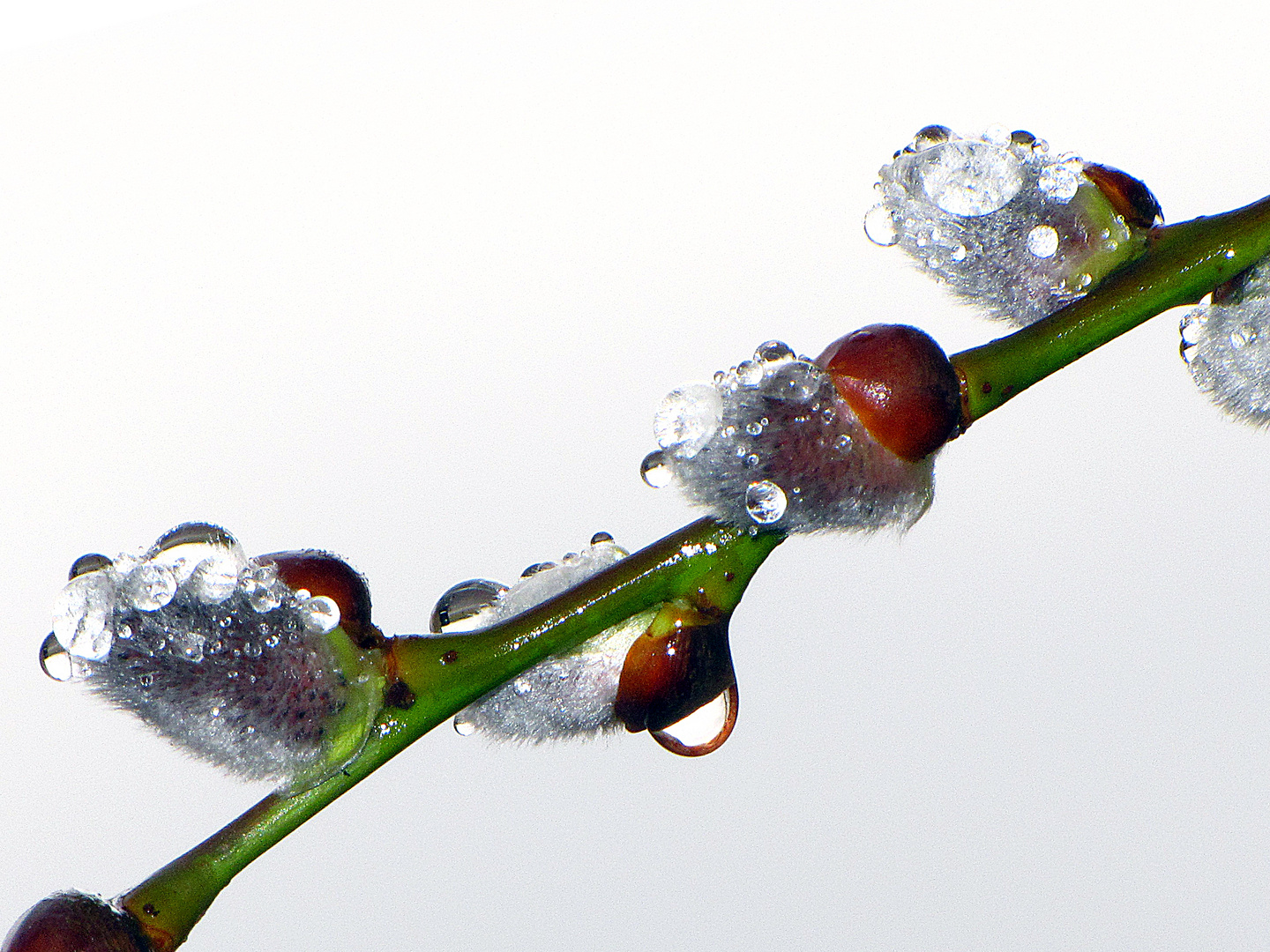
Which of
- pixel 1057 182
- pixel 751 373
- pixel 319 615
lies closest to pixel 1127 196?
pixel 1057 182

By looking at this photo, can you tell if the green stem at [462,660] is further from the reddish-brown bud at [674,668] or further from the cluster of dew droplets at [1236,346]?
the cluster of dew droplets at [1236,346]

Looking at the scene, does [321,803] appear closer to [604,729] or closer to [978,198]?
[604,729]

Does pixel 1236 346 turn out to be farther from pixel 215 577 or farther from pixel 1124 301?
pixel 215 577

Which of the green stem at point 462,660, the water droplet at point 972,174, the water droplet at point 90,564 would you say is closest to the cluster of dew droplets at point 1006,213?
the water droplet at point 972,174

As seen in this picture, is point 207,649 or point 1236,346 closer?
point 207,649

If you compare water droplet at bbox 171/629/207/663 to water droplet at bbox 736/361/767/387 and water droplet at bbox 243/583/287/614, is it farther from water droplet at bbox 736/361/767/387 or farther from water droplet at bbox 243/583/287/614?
water droplet at bbox 736/361/767/387

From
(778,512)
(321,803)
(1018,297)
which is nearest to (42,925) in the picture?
(321,803)
